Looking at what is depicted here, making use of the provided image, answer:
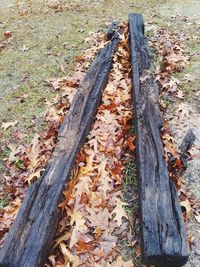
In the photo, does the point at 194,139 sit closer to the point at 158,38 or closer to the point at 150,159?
the point at 150,159

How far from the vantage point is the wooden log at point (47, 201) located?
304 centimetres

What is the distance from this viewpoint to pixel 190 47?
6.79 m

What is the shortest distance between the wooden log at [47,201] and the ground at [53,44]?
0.74 meters

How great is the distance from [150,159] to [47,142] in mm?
1473

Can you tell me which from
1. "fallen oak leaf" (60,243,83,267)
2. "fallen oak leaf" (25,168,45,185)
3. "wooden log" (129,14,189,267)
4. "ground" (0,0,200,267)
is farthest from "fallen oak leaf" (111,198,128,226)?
"fallen oak leaf" (25,168,45,185)

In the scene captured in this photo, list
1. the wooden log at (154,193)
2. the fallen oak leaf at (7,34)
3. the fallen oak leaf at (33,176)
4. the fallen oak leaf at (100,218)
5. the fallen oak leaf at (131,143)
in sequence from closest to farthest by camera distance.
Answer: the wooden log at (154,193) → the fallen oak leaf at (100,218) → the fallen oak leaf at (33,176) → the fallen oak leaf at (131,143) → the fallen oak leaf at (7,34)

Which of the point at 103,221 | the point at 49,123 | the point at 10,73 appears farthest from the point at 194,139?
the point at 10,73

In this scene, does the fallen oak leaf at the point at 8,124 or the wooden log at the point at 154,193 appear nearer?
the wooden log at the point at 154,193

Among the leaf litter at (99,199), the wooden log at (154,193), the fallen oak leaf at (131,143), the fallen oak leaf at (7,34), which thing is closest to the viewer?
the wooden log at (154,193)

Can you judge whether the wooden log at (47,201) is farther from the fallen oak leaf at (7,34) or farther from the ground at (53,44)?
the fallen oak leaf at (7,34)

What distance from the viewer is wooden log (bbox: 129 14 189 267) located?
9.75 feet

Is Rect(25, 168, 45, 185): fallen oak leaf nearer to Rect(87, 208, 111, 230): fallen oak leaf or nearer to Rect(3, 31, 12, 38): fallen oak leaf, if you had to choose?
Rect(87, 208, 111, 230): fallen oak leaf

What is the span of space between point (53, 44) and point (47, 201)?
4.52 meters

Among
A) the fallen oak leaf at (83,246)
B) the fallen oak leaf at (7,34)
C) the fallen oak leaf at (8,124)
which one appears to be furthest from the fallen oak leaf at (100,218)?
the fallen oak leaf at (7,34)
